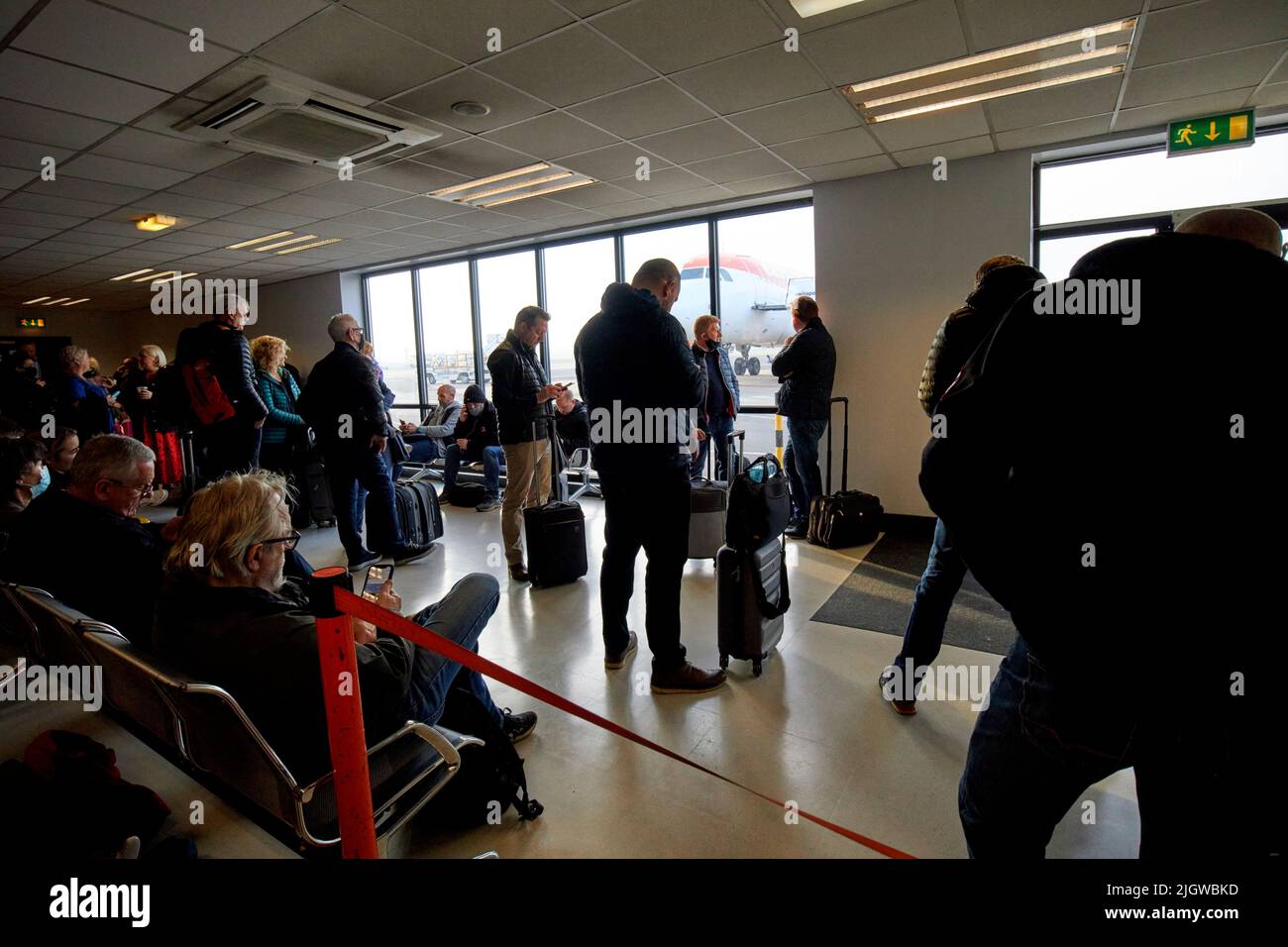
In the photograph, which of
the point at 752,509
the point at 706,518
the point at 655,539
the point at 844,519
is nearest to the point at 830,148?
the point at 844,519

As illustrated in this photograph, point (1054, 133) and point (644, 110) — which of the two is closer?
point (644, 110)

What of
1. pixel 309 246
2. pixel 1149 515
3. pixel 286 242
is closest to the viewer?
pixel 1149 515

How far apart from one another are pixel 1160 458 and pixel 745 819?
1489 mm

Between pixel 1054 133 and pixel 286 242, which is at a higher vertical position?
pixel 286 242

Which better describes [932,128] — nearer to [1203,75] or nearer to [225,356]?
[1203,75]

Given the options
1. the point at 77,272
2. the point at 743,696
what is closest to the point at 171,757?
the point at 743,696

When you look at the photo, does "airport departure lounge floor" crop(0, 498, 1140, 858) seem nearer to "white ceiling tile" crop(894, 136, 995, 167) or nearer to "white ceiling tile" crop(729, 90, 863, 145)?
"white ceiling tile" crop(729, 90, 863, 145)

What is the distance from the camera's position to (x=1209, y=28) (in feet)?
9.21

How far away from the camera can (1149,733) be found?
86cm

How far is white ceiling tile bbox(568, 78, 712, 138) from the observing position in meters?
3.35

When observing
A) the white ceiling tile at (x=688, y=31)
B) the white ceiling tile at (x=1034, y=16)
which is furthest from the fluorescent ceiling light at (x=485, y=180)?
the white ceiling tile at (x=1034, y=16)

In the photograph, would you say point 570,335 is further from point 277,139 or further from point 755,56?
point 755,56

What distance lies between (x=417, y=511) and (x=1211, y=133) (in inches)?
224

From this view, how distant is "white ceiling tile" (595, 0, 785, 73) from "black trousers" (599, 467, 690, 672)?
1.82 m
